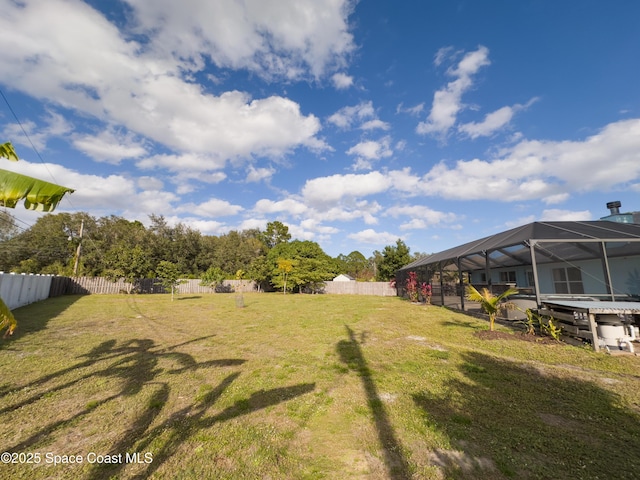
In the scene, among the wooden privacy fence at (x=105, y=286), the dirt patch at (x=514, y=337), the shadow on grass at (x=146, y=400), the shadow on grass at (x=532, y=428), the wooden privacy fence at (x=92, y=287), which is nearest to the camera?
the shadow on grass at (x=532, y=428)

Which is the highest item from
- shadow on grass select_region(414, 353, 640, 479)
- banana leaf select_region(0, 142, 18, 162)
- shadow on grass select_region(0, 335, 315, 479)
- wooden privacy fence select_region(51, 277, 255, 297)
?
banana leaf select_region(0, 142, 18, 162)

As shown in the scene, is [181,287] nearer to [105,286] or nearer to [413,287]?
[105,286]

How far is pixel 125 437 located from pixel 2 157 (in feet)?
14.3

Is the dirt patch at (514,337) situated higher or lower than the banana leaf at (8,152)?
lower

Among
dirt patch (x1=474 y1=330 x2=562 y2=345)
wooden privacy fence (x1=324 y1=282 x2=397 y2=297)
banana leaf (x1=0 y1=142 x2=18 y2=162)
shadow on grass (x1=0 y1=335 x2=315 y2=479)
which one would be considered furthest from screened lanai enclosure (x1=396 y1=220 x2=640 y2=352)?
wooden privacy fence (x1=324 y1=282 x2=397 y2=297)

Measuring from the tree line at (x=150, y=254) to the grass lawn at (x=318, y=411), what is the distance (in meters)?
19.2

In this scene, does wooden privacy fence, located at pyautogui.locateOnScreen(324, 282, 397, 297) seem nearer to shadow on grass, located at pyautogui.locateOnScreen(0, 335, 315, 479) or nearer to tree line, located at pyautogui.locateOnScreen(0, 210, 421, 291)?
tree line, located at pyautogui.locateOnScreen(0, 210, 421, 291)

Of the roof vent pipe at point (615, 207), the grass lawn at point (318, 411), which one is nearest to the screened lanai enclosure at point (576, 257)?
the grass lawn at point (318, 411)

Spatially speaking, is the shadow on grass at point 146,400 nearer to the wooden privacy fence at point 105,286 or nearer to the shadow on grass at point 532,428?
the shadow on grass at point 532,428

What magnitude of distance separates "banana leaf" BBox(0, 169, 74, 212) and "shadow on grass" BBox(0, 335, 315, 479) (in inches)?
115

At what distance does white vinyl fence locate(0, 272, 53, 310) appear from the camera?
502 inches

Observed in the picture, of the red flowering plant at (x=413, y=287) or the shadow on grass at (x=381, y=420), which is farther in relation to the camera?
the red flowering plant at (x=413, y=287)

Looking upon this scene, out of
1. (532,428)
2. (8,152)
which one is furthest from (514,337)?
(8,152)

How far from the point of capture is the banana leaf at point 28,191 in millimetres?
3250
